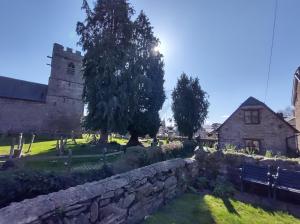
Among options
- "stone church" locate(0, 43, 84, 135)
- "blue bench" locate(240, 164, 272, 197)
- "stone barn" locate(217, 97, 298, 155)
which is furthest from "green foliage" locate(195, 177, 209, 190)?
"stone church" locate(0, 43, 84, 135)

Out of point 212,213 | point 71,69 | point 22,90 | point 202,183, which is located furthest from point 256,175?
point 22,90

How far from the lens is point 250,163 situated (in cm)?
918

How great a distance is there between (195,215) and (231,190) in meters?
3.12

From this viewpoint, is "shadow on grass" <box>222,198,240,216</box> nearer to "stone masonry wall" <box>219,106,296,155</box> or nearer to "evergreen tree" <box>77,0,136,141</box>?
"evergreen tree" <box>77,0,136,141</box>

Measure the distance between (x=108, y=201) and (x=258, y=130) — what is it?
836 inches

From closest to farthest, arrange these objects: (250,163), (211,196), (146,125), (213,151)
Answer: (211,196)
(250,163)
(213,151)
(146,125)

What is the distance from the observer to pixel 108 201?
419 centimetres

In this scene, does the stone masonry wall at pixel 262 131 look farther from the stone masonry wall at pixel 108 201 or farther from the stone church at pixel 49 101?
the stone church at pixel 49 101

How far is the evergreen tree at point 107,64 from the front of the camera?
2070 centimetres

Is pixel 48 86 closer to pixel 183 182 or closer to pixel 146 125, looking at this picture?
pixel 146 125

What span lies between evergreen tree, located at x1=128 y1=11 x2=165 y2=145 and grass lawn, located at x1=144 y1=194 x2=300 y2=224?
1708 centimetres

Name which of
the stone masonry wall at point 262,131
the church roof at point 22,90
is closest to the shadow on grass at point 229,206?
the stone masonry wall at point 262,131

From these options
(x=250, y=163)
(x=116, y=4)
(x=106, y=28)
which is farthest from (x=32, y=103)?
(x=250, y=163)

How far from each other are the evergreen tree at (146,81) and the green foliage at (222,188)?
15.5 meters
